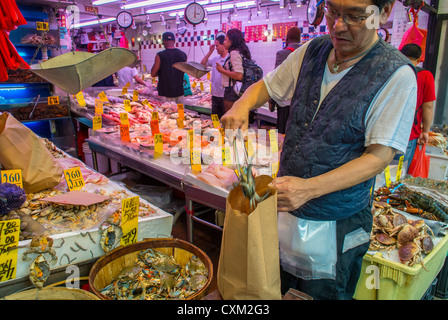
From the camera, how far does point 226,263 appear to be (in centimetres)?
128

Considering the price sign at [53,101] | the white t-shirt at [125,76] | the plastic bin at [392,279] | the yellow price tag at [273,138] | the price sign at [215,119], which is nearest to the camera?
the plastic bin at [392,279]

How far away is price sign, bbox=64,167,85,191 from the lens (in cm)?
254

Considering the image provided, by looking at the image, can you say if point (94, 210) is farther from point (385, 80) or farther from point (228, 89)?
point (228, 89)

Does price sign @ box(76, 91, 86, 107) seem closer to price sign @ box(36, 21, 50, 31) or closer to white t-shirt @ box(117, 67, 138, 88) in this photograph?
price sign @ box(36, 21, 50, 31)

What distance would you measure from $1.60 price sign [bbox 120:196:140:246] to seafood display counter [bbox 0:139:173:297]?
40 mm

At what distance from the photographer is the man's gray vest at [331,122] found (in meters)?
1.39

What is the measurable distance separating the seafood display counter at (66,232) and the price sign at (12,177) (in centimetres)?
13

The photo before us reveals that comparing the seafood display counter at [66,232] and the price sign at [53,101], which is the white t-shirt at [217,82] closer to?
the price sign at [53,101]

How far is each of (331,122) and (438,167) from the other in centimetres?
382

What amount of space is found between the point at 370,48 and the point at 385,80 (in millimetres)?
181

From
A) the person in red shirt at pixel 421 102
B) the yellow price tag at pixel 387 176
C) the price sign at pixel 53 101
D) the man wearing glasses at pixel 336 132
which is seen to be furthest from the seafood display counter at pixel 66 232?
the price sign at pixel 53 101

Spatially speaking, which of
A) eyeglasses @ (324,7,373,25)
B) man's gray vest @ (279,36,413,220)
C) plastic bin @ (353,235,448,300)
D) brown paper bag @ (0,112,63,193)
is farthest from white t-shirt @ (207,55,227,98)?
eyeglasses @ (324,7,373,25)

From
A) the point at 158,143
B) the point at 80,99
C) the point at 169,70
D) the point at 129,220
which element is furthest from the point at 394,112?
the point at 169,70
